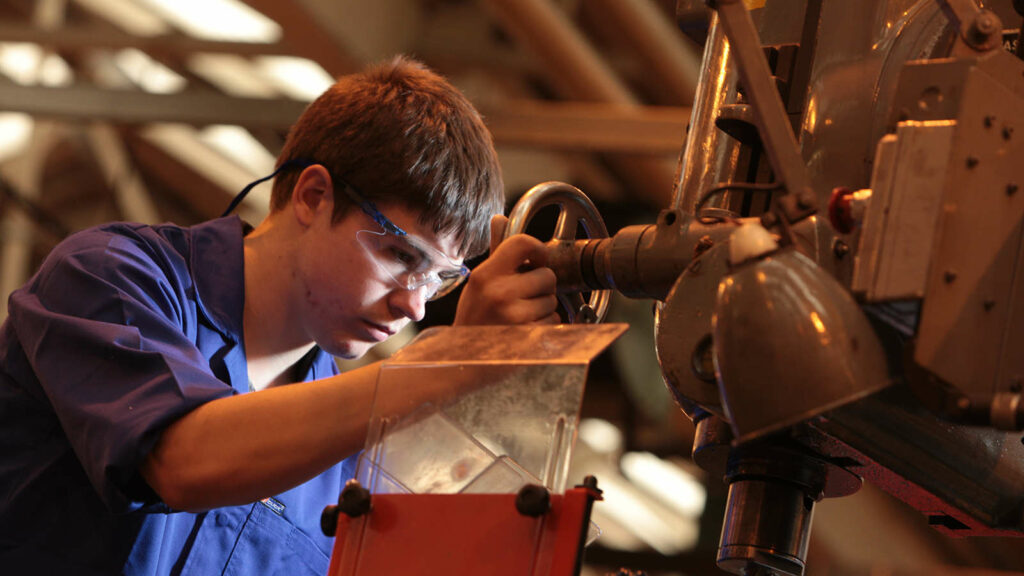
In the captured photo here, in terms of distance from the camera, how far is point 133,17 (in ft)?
17.2

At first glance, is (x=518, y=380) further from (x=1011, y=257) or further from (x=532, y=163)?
(x=532, y=163)

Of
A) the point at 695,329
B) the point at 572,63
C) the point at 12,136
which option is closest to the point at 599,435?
the point at 572,63

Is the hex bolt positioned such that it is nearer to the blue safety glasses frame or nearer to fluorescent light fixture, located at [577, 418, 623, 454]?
the blue safety glasses frame

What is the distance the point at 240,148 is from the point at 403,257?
4.20 m

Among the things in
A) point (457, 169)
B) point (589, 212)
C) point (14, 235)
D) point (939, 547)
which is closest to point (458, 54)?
point (14, 235)

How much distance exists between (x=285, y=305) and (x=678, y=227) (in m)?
0.78

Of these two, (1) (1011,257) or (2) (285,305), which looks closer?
(1) (1011,257)

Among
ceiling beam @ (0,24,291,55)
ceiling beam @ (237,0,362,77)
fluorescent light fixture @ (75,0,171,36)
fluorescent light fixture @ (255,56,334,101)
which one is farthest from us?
fluorescent light fixture @ (75,0,171,36)

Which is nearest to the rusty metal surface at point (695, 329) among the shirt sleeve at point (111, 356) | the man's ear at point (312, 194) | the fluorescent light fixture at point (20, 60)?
the shirt sleeve at point (111, 356)

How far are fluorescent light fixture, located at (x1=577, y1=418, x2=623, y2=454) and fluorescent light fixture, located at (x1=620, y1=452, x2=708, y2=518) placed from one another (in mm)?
161

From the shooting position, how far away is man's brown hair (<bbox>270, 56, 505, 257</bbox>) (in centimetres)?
169

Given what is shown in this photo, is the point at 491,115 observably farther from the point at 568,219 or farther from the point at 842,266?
the point at 842,266

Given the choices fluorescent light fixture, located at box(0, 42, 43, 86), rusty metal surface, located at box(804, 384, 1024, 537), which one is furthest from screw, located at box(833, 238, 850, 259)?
fluorescent light fixture, located at box(0, 42, 43, 86)

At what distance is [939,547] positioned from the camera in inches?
191
